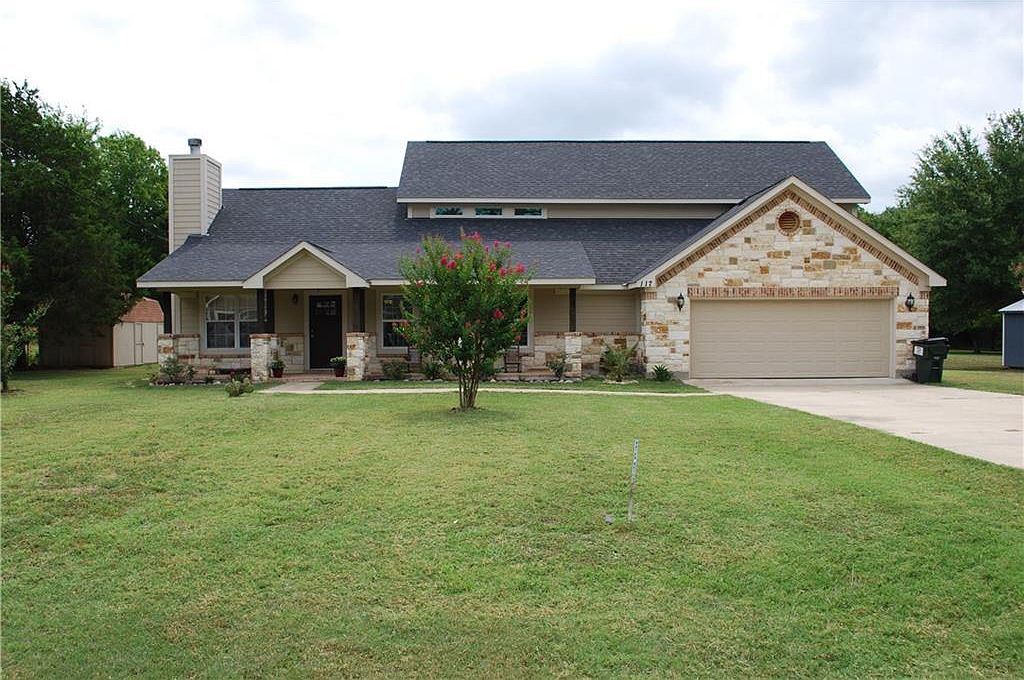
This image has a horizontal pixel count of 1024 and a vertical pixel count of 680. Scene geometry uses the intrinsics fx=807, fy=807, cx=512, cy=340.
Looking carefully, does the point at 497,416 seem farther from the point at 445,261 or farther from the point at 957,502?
the point at 957,502

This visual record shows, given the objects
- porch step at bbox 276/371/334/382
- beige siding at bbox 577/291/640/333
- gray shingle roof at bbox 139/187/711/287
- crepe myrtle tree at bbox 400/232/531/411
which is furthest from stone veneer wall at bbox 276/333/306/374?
crepe myrtle tree at bbox 400/232/531/411

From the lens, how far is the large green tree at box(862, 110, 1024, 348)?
94.0 ft

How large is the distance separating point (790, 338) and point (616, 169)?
9.04 m

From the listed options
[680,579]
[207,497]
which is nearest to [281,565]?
[207,497]

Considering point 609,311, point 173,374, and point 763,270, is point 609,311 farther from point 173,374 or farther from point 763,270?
point 173,374

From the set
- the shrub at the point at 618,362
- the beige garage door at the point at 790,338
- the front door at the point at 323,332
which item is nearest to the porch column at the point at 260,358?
the front door at the point at 323,332

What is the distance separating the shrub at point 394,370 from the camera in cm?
2044

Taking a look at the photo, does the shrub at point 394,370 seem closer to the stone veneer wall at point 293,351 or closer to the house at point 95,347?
the stone veneer wall at point 293,351

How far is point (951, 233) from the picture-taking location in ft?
95.8

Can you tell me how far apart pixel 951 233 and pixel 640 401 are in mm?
19921

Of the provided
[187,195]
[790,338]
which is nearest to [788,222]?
[790,338]

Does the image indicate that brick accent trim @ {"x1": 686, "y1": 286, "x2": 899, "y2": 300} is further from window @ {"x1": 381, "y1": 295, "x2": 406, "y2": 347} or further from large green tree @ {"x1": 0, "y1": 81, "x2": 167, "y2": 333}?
large green tree @ {"x1": 0, "y1": 81, "x2": 167, "y2": 333}

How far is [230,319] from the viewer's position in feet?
73.3

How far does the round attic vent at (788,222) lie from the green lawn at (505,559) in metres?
11.7
